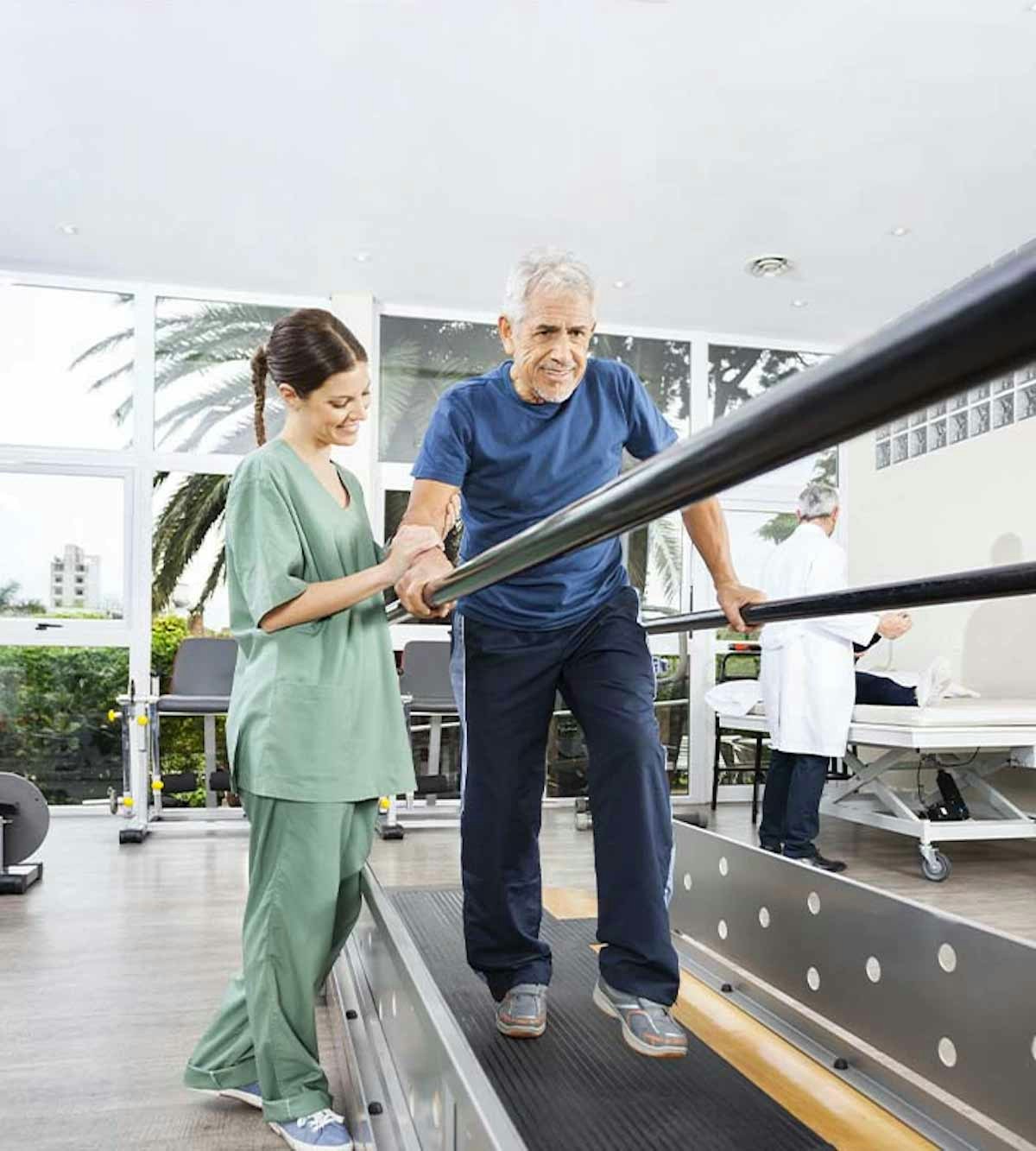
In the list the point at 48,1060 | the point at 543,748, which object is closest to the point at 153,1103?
the point at 48,1060

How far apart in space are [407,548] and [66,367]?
5.26 meters

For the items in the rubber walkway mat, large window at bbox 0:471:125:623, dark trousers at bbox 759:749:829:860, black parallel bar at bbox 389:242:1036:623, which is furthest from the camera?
large window at bbox 0:471:125:623

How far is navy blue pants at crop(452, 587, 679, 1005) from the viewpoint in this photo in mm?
1703

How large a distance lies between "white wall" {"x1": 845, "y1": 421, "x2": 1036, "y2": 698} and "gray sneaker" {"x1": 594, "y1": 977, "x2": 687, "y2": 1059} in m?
4.27

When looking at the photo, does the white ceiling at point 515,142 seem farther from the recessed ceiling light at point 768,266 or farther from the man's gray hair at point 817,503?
the man's gray hair at point 817,503

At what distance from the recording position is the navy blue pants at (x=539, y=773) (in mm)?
1703

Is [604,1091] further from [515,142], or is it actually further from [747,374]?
[747,374]

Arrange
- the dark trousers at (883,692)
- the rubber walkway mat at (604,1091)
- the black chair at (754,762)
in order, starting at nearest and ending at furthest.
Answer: the rubber walkway mat at (604,1091)
the dark trousers at (883,692)
the black chair at (754,762)

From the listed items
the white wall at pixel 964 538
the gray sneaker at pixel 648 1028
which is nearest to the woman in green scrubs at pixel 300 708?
the gray sneaker at pixel 648 1028

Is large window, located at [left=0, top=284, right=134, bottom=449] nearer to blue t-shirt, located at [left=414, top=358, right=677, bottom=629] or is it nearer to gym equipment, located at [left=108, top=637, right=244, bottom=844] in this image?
gym equipment, located at [left=108, top=637, right=244, bottom=844]

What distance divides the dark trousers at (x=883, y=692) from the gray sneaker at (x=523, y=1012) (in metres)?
3.51

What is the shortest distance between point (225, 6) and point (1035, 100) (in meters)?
2.98

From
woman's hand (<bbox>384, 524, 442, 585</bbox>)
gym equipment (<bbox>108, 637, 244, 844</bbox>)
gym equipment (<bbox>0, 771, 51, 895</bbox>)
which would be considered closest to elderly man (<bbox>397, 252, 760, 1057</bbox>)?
woman's hand (<bbox>384, 524, 442, 585</bbox>)

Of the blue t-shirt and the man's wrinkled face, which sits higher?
the man's wrinkled face
